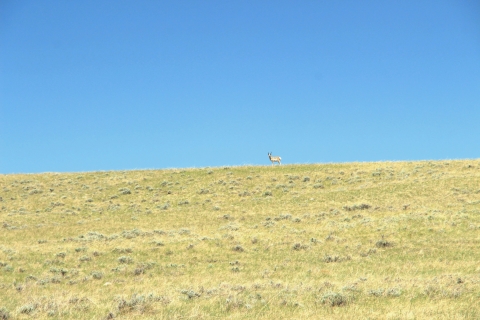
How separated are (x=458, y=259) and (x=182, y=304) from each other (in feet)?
38.3

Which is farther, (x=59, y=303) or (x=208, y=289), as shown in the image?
(x=208, y=289)

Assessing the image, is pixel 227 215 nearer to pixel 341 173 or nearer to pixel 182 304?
pixel 341 173

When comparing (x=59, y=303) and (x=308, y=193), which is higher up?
(x=308, y=193)

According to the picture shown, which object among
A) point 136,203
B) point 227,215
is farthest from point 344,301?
point 136,203

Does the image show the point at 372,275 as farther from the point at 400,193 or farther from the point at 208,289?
the point at 400,193

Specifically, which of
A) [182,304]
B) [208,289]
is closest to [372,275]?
[208,289]

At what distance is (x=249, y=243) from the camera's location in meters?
25.7

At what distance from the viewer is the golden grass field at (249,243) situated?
→ 12859 mm

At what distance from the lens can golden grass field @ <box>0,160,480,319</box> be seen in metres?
12.9

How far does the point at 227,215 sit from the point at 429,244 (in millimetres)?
15054

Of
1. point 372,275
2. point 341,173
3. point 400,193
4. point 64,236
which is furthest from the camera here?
point 341,173

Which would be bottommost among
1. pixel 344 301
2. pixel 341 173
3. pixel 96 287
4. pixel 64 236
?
pixel 344 301

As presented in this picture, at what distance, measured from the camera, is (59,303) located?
13.4 metres

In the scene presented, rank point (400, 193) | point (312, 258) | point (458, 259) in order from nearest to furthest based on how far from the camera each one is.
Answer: point (458, 259), point (312, 258), point (400, 193)
